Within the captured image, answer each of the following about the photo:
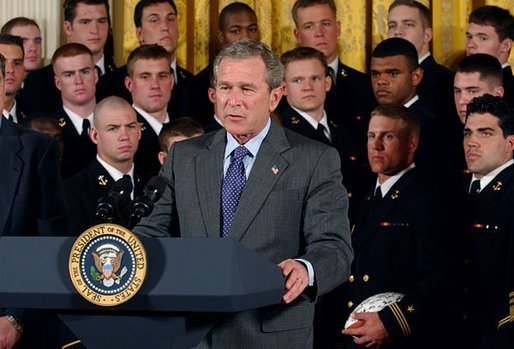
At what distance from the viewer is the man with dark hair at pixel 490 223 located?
4684mm

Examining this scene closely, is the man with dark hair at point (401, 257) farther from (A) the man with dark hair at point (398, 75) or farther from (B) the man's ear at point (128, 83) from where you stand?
(B) the man's ear at point (128, 83)

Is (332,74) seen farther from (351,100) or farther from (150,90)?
(150,90)

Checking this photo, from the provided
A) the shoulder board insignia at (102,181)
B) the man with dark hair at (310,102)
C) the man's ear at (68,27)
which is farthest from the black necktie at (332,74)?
the shoulder board insignia at (102,181)

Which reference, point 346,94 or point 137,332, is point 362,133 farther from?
point 137,332

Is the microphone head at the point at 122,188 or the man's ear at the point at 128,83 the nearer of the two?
the microphone head at the point at 122,188

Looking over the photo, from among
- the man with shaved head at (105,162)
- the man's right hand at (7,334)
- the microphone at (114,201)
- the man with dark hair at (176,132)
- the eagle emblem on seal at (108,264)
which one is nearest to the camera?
the eagle emblem on seal at (108,264)

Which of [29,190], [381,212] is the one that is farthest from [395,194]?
[29,190]

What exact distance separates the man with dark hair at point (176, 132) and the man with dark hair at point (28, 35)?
4.56ft

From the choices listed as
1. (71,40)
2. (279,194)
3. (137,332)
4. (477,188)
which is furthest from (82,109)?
(137,332)

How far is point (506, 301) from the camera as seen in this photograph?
4.66m

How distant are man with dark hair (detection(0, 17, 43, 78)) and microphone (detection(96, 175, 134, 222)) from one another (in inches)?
159

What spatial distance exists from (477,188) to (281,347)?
2.21 meters

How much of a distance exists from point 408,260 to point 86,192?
146 centimetres

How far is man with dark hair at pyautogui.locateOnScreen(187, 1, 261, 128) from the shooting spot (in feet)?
21.4
